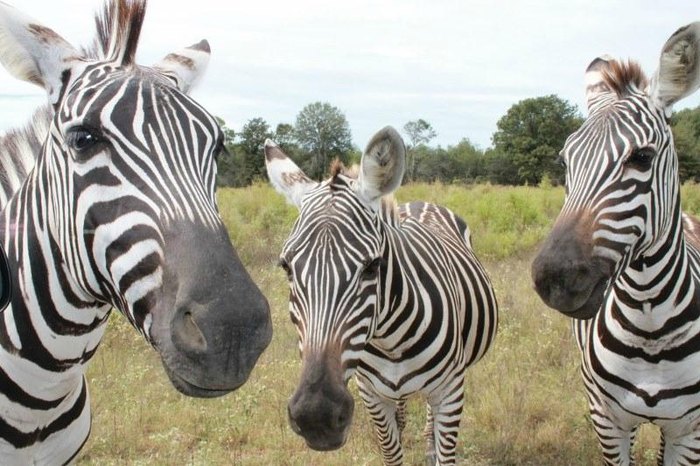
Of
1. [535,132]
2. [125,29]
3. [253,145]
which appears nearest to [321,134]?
[253,145]

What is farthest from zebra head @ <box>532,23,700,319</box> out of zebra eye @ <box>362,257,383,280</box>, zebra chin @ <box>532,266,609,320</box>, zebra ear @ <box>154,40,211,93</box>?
zebra ear @ <box>154,40,211,93</box>

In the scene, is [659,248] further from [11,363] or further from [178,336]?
[11,363]

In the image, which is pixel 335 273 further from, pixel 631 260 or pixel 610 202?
pixel 631 260

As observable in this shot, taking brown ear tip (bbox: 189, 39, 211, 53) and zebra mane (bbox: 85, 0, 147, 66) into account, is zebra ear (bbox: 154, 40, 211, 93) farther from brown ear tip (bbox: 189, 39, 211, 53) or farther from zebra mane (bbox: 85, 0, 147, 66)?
zebra mane (bbox: 85, 0, 147, 66)

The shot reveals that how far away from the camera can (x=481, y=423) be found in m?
5.65

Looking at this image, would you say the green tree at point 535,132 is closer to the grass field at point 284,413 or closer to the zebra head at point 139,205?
the grass field at point 284,413

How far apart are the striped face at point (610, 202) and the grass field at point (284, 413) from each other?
8.70 feet

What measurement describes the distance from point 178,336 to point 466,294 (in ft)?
11.7

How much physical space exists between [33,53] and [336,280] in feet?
5.52

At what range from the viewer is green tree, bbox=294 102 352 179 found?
2928 centimetres

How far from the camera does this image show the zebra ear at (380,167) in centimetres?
357

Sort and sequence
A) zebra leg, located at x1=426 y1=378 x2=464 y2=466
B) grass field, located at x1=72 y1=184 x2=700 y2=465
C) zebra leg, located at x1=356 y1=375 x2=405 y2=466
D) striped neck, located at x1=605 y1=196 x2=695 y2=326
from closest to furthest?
striped neck, located at x1=605 y1=196 x2=695 y2=326 → zebra leg, located at x1=426 y1=378 x2=464 y2=466 → zebra leg, located at x1=356 y1=375 x2=405 y2=466 → grass field, located at x1=72 y1=184 x2=700 y2=465

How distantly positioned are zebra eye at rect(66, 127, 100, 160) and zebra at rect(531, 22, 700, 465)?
196 cm

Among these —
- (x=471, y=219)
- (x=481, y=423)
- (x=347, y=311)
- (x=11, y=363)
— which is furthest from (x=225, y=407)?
(x=471, y=219)
